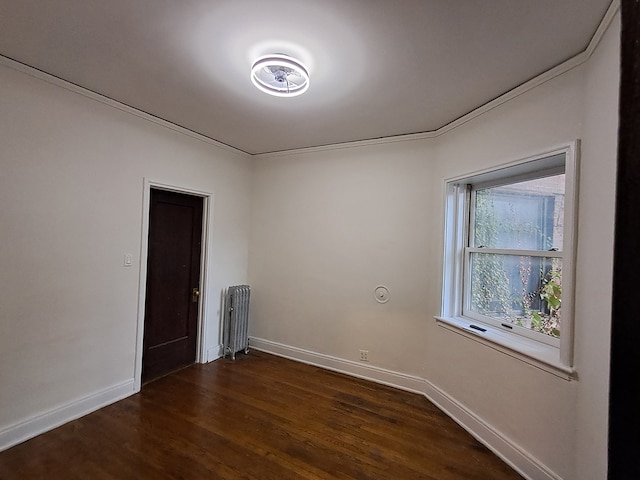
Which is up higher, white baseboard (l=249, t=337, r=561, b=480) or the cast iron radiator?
the cast iron radiator

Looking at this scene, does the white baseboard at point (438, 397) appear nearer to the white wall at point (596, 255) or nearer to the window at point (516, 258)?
the white wall at point (596, 255)

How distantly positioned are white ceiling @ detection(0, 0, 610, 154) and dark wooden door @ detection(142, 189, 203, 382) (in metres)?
1.09

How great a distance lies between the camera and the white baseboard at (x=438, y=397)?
2.02m

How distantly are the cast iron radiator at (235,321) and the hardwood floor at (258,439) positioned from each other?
27.3 inches

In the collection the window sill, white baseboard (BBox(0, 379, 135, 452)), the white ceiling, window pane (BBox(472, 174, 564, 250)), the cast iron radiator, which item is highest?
the white ceiling

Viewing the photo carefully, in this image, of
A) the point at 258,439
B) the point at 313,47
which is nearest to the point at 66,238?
the point at 258,439

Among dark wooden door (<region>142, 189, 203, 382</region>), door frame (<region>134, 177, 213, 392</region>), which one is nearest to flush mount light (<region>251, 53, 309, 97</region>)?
door frame (<region>134, 177, 213, 392</region>)

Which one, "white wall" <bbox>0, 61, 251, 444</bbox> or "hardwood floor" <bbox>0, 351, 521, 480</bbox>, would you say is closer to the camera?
"hardwood floor" <bbox>0, 351, 521, 480</bbox>

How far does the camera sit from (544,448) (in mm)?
1928

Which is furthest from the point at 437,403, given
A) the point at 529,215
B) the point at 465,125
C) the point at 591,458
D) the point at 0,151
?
the point at 0,151

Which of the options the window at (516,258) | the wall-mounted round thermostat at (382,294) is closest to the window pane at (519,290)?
the window at (516,258)

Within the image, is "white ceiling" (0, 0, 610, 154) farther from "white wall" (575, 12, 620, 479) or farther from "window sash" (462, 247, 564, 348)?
"window sash" (462, 247, 564, 348)

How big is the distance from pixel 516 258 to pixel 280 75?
2246mm

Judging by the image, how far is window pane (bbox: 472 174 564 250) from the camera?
2.21 metres
